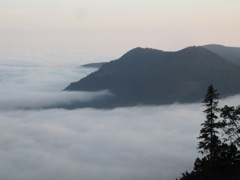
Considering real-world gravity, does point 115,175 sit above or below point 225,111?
below

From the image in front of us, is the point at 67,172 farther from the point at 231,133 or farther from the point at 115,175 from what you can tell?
the point at 231,133

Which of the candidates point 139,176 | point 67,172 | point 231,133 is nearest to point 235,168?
point 231,133

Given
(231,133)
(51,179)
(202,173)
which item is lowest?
(51,179)

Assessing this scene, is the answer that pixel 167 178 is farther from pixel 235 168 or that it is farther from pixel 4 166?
pixel 235 168

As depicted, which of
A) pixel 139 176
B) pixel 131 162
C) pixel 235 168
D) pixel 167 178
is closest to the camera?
pixel 235 168

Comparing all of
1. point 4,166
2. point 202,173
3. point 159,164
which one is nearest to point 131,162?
point 159,164

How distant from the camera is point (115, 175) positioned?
173 metres

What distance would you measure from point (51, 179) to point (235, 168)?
5261 inches

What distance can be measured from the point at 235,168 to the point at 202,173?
16.5 feet

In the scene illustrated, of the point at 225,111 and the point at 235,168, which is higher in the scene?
the point at 225,111

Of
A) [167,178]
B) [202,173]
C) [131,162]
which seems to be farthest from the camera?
[131,162]

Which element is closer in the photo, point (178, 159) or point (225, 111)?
point (225, 111)

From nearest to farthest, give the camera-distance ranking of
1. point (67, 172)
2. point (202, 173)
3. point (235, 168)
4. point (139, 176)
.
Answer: point (235, 168) → point (202, 173) → point (139, 176) → point (67, 172)

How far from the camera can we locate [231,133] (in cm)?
4709
